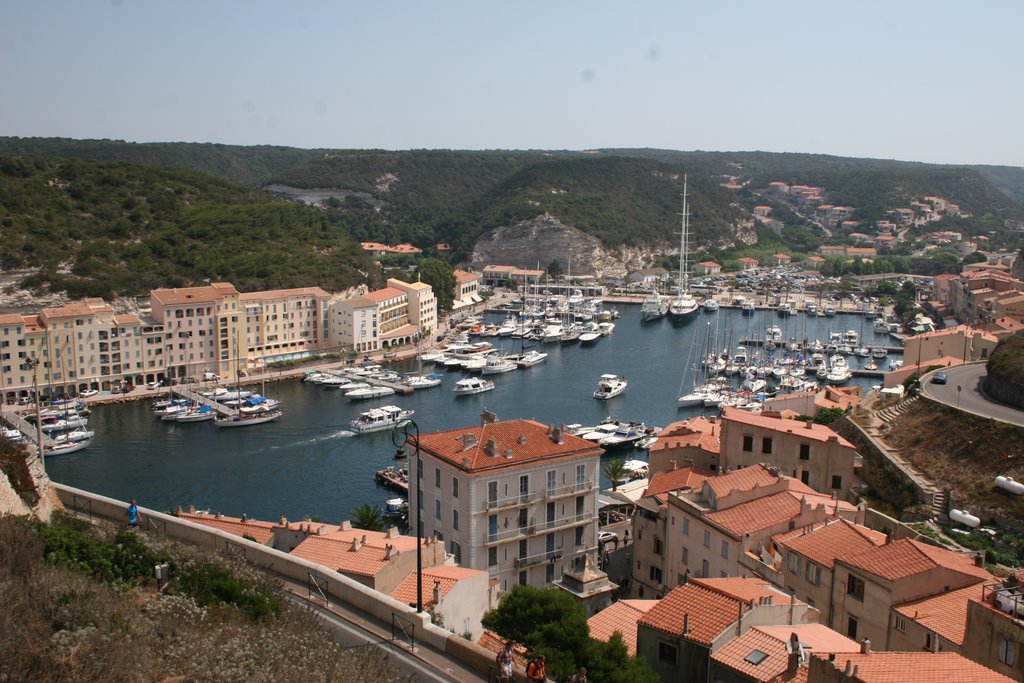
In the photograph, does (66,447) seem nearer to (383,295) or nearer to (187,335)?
(187,335)

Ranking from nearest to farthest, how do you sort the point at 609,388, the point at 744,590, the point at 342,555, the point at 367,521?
1. the point at 744,590
2. the point at 342,555
3. the point at 367,521
4. the point at 609,388

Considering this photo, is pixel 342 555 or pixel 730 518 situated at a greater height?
pixel 342 555

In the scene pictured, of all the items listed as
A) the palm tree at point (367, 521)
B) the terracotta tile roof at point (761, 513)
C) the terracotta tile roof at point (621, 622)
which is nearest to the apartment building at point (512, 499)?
the palm tree at point (367, 521)

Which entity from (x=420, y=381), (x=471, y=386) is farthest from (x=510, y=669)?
(x=420, y=381)

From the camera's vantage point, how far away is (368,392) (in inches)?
1561

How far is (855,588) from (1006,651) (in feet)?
10.2

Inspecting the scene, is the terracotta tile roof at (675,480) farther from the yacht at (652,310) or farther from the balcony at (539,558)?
the yacht at (652,310)

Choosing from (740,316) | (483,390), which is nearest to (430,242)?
(740,316)

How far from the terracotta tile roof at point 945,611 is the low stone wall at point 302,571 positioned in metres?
6.66

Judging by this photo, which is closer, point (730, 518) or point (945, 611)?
point (945, 611)

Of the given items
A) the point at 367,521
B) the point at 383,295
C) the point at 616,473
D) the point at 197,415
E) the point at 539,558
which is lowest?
the point at 197,415

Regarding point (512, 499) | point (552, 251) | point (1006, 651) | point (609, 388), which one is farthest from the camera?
point (552, 251)

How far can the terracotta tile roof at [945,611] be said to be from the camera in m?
11.9

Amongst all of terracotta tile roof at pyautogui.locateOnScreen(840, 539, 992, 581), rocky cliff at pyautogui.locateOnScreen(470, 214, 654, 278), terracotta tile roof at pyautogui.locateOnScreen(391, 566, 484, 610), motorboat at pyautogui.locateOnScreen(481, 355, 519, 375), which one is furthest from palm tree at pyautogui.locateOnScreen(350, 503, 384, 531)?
rocky cliff at pyautogui.locateOnScreen(470, 214, 654, 278)
